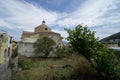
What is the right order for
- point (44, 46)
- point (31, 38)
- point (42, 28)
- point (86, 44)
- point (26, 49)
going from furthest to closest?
point (42, 28) < point (31, 38) < point (26, 49) < point (44, 46) < point (86, 44)

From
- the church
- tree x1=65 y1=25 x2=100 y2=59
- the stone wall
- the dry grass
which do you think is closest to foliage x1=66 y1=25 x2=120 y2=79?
tree x1=65 y1=25 x2=100 y2=59

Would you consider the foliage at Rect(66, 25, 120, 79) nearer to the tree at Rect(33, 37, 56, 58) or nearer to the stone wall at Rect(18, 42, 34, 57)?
the tree at Rect(33, 37, 56, 58)

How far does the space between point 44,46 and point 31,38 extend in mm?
6298

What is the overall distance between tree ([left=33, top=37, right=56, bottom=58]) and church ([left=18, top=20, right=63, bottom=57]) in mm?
1571

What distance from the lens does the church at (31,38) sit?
28.8 meters

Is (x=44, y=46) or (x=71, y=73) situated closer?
(x=71, y=73)

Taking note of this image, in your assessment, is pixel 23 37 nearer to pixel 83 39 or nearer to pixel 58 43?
pixel 58 43

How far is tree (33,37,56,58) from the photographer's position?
27344mm

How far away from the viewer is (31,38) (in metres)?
32.3

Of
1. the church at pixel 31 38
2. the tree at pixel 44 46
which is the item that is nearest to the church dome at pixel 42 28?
the church at pixel 31 38

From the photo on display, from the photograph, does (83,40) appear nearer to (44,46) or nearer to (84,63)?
(84,63)

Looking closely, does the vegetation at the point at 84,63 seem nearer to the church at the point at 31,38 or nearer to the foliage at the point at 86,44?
the foliage at the point at 86,44

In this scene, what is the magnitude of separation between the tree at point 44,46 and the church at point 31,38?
5.15 feet

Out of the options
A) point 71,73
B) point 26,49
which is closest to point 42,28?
point 26,49
